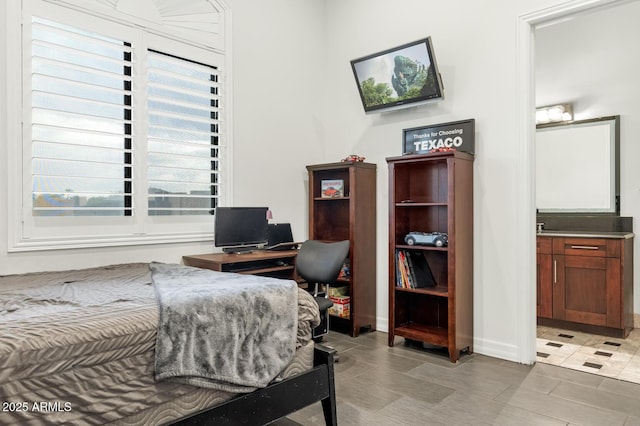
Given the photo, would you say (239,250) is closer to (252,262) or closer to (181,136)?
(252,262)

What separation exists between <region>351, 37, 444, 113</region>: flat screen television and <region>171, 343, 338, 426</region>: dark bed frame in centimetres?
246

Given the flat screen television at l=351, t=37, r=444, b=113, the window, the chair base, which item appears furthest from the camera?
the flat screen television at l=351, t=37, r=444, b=113

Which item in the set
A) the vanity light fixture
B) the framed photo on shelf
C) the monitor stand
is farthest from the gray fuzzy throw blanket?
the vanity light fixture

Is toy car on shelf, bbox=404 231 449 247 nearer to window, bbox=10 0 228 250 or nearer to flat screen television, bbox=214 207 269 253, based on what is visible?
flat screen television, bbox=214 207 269 253

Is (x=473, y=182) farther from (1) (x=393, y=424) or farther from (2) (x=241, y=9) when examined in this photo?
(2) (x=241, y=9)

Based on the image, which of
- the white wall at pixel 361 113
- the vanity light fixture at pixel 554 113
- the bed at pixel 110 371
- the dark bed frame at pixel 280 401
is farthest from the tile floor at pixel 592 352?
the vanity light fixture at pixel 554 113

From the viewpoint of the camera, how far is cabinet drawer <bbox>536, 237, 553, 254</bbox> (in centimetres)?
428

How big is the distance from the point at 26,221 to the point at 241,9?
2604 mm

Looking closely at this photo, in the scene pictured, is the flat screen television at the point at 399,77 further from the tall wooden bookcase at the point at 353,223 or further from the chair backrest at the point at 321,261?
the chair backrest at the point at 321,261

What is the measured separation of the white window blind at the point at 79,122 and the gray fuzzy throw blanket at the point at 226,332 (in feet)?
4.70

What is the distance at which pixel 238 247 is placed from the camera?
375 cm

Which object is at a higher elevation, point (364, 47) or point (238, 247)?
point (364, 47)

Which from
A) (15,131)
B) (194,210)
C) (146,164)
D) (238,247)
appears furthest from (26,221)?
(238,247)

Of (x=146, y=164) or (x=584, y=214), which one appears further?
(x=584, y=214)
